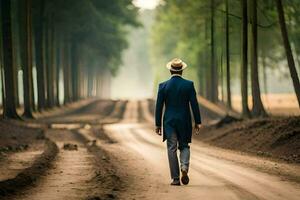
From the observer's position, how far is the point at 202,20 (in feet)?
197

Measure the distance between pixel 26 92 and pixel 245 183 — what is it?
103 ft

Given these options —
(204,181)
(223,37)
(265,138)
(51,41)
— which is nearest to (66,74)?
(51,41)

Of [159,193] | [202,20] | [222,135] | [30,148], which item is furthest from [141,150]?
[202,20]

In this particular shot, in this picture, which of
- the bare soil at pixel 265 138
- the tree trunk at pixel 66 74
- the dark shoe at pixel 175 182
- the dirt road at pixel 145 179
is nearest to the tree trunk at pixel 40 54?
the tree trunk at pixel 66 74

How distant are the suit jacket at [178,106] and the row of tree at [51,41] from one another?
2481 centimetres

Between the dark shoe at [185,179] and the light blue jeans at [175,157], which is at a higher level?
the light blue jeans at [175,157]

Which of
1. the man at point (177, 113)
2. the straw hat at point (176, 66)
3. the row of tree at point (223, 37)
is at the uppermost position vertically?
the row of tree at point (223, 37)

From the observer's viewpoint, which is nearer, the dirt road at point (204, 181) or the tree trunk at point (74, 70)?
the dirt road at point (204, 181)

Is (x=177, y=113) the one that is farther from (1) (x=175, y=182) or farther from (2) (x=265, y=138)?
(2) (x=265, y=138)

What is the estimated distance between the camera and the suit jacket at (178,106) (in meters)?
13.0

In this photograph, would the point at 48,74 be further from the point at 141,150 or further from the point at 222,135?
the point at 141,150

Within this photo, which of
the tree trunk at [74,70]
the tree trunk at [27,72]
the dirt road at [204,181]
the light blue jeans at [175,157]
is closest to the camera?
the dirt road at [204,181]

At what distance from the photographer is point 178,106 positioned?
43.0 ft

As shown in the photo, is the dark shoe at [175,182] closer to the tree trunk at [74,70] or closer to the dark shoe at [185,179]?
the dark shoe at [185,179]
